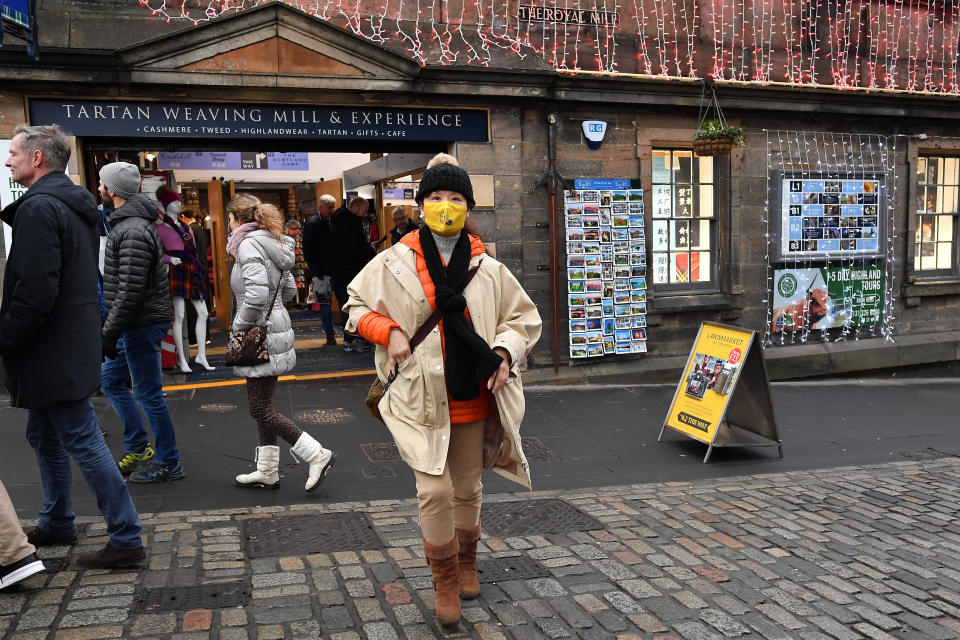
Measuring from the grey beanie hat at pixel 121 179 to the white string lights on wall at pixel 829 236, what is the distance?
8095 mm

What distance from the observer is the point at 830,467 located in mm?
6531

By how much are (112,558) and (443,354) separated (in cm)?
197

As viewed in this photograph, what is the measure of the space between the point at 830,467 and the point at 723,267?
15.1 ft

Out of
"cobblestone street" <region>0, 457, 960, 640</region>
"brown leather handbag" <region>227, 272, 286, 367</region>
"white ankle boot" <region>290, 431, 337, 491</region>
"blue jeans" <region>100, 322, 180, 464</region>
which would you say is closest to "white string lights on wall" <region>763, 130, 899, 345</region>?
"cobblestone street" <region>0, 457, 960, 640</region>

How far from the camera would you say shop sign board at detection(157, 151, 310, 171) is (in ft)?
41.2

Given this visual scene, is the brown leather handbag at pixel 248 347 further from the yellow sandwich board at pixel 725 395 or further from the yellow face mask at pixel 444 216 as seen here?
the yellow sandwich board at pixel 725 395

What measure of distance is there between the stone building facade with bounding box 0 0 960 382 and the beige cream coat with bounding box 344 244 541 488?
5514 mm

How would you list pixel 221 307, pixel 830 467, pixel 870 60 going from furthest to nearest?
pixel 221 307, pixel 870 60, pixel 830 467

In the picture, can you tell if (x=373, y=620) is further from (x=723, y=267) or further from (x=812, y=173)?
(x=812, y=173)

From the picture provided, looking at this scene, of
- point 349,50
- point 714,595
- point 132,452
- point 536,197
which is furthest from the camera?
point 536,197

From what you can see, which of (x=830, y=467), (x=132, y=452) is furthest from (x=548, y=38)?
(x=132, y=452)

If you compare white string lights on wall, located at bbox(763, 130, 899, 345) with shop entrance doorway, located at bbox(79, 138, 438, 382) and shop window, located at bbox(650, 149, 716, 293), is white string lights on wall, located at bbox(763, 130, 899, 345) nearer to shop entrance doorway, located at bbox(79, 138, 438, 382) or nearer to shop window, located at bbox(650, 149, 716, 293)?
shop window, located at bbox(650, 149, 716, 293)

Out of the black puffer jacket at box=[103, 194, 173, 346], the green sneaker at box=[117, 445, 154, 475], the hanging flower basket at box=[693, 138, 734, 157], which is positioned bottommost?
the green sneaker at box=[117, 445, 154, 475]

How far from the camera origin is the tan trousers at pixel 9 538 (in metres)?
3.66
